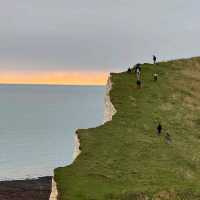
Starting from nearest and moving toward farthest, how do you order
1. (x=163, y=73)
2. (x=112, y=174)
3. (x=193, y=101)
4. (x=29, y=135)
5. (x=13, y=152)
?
(x=112, y=174)
(x=193, y=101)
(x=163, y=73)
(x=13, y=152)
(x=29, y=135)

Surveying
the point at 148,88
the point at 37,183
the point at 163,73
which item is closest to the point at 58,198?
the point at 148,88

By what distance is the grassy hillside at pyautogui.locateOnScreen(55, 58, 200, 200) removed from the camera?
2789cm

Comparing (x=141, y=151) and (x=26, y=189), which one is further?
(x=26, y=189)

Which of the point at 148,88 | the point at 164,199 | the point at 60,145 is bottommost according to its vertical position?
the point at 60,145

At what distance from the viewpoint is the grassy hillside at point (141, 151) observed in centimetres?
2789

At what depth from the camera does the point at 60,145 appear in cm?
16200

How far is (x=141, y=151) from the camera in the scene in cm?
3581

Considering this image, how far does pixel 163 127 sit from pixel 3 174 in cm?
7363

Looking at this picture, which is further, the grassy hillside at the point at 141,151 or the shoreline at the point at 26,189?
the shoreline at the point at 26,189

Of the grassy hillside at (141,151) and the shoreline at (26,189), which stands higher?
the grassy hillside at (141,151)

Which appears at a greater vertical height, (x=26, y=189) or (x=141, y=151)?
(x=141, y=151)

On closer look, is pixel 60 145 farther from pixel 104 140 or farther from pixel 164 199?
pixel 164 199

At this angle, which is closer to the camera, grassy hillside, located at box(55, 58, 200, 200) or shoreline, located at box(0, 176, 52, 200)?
grassy hillside, located at box(55, 58, 200, 200)

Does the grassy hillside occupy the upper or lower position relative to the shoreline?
upper
